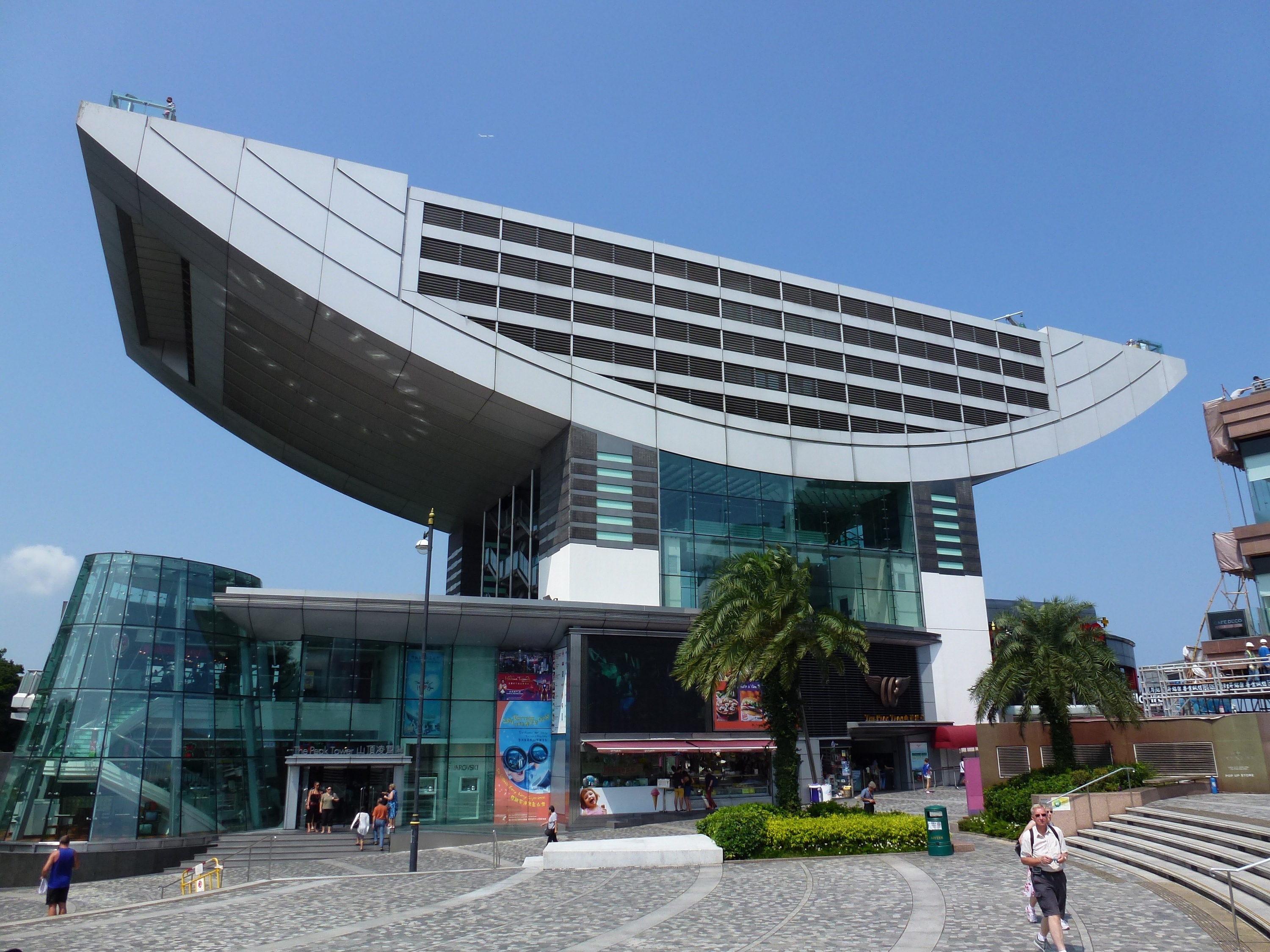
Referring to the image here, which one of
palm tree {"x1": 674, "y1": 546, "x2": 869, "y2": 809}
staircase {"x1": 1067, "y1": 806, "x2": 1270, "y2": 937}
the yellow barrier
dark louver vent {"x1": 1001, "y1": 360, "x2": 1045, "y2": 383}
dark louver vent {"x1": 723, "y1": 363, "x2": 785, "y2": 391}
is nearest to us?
staircase {"x1": 1067, "y1": 806, "x2": 1270, "y2": 937}

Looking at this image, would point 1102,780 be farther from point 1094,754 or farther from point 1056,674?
point 1094,754

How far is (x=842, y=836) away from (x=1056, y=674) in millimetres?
9377

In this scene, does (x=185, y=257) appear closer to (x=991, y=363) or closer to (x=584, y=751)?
(x=584, y=751)

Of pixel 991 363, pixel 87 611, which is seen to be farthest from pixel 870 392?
pixel 87 611

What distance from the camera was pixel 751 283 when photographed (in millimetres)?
49656

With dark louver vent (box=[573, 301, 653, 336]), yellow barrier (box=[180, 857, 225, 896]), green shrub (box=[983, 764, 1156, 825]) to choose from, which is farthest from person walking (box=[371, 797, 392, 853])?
dark louver vent (box=[573, 301, 653, 336])

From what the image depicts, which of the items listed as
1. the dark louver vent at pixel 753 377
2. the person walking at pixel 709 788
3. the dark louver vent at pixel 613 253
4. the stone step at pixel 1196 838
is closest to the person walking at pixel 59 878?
the stone step at pixel 1196 838

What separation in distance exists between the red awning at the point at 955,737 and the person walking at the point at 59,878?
1539 inches

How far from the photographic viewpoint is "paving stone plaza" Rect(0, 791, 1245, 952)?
1412 cm

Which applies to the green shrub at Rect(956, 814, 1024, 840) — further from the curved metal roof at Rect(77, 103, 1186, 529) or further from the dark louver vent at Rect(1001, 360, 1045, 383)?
the dark louver vent at Rect(1001, 360, 1045, 383)

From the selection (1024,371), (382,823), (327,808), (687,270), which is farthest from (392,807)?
(1024,371)

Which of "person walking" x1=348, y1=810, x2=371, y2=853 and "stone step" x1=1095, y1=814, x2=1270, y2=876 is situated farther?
"person walking" x1=348, y1=810, x2=371, y2=853

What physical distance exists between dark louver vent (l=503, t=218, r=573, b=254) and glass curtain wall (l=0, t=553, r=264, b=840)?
2053 centimetres

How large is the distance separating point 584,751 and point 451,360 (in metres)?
17.9
